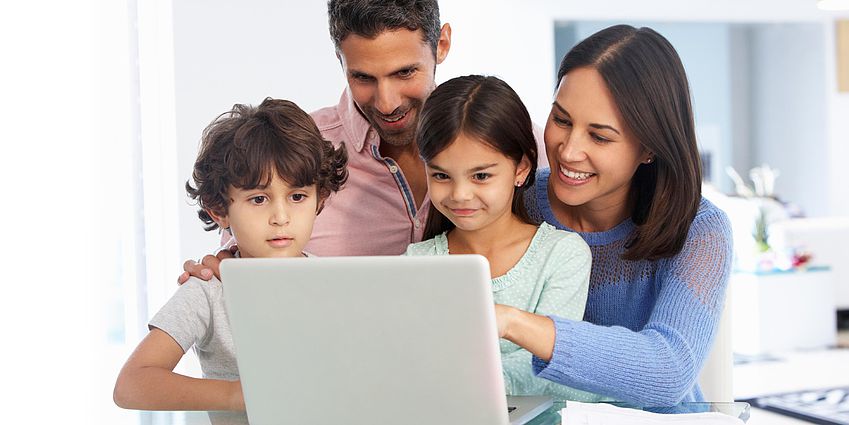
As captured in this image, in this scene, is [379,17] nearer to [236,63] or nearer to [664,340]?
[664,340]

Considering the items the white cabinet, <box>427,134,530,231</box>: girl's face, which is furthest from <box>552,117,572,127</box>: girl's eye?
the white cabinet

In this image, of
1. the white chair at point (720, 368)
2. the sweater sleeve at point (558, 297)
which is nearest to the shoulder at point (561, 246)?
the sweater sleeve at point (558, 297)

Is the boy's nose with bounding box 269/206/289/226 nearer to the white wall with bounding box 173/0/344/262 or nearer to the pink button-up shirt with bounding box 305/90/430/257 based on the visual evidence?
the pink button-up shirt with bounding box 305/90/430/257

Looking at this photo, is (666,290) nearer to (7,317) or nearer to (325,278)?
(325,278)

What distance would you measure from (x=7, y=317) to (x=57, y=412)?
0.39 metres

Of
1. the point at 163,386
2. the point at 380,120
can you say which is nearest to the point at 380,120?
the point at 380,120

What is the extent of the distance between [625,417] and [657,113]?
1.84 feet

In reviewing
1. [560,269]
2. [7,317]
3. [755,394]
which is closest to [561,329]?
[560,269]

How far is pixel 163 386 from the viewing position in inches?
55.4

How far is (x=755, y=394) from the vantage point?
4902 millimetres

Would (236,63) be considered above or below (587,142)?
above

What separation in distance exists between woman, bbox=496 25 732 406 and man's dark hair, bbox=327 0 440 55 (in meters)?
0.40

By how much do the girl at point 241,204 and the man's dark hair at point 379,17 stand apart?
0.30 metres

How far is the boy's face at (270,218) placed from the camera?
1.57 meters
